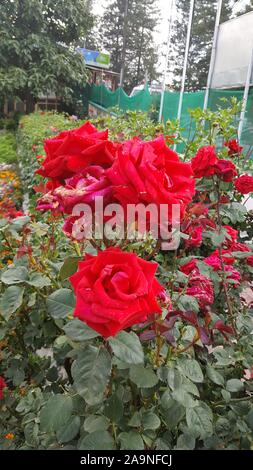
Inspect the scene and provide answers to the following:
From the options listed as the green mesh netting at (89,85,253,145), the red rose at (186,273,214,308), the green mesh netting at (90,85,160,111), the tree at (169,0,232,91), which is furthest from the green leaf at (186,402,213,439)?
the tree at (169,0,232,91)

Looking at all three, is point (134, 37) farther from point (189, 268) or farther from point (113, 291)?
point (113, 291)

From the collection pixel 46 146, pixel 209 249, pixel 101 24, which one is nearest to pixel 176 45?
pixel 209 249

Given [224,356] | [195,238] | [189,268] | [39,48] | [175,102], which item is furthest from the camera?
[39,48]

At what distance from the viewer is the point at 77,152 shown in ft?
2.27

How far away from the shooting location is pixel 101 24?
32.5 meters

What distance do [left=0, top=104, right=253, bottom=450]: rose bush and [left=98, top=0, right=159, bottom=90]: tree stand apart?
30.1 meters

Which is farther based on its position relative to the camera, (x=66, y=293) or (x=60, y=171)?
(x=66, y=293)

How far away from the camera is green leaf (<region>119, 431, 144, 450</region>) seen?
30.3 inches

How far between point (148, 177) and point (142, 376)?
15.7 inches

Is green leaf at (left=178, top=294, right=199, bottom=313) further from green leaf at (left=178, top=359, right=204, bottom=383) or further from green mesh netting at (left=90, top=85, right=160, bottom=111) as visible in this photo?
green mesh netting at (left=90, top=85, right=160, bottom=111)

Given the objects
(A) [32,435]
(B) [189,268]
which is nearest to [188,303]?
(B) [189,268]
